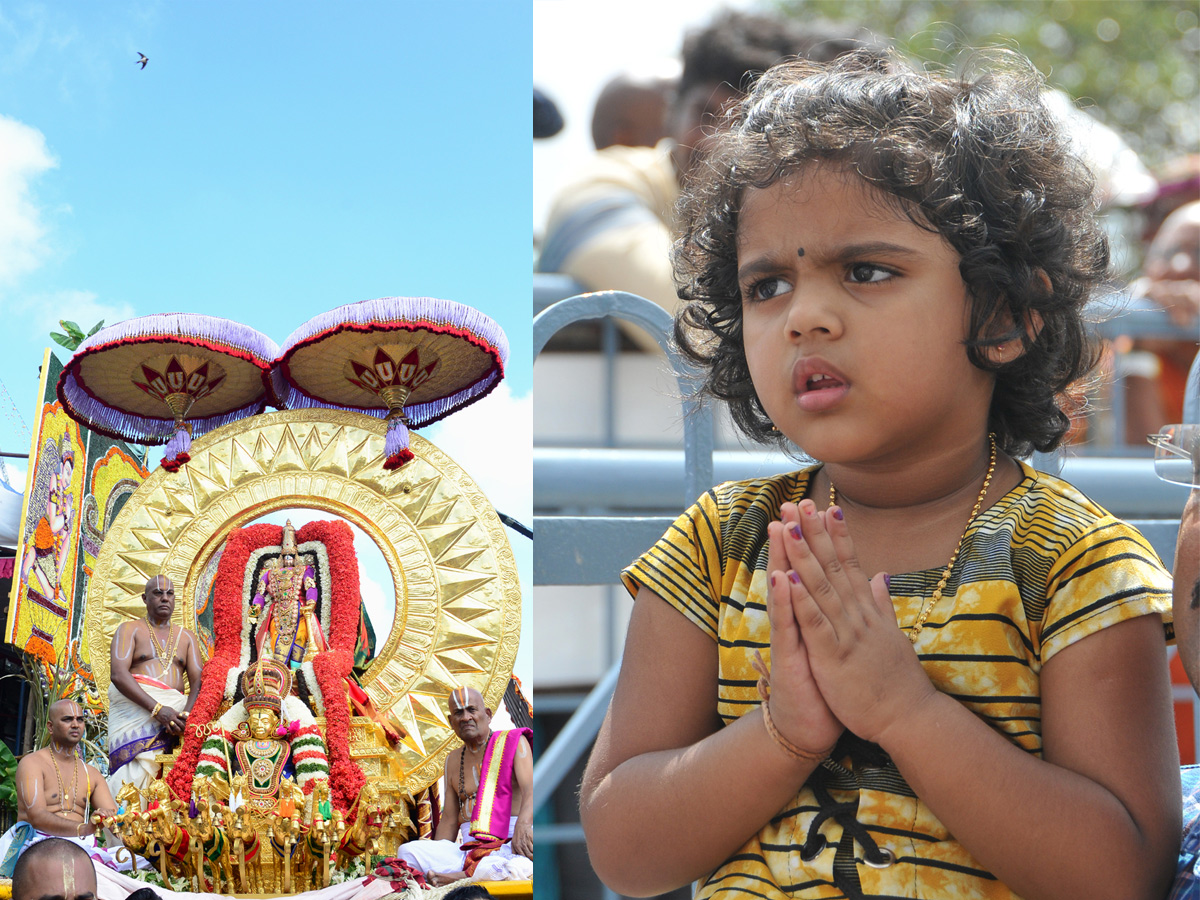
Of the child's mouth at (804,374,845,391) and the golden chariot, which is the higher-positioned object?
the child's mouth at (804,374,845,391)

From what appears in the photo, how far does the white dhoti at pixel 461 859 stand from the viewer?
2242 mm

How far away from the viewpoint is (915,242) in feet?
4.08

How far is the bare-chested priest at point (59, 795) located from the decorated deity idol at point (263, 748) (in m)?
0.22

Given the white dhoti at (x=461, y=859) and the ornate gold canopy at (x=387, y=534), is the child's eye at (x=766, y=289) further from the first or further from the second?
the white dhoti at (x=461, y=859)

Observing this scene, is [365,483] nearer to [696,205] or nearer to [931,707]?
[696,205]

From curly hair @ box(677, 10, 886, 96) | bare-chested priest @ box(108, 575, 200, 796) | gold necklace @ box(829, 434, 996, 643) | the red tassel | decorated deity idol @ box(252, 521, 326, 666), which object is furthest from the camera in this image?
curly hair @ box(677, 10, 886, 96)

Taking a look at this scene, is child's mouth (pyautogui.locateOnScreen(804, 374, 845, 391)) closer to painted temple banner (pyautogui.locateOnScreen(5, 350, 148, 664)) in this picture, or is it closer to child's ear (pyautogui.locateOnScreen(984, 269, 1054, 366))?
child's ear (pyautogui.locateOnScreen(984, 269, 1054, 366))

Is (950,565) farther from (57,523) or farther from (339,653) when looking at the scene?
(57,523)

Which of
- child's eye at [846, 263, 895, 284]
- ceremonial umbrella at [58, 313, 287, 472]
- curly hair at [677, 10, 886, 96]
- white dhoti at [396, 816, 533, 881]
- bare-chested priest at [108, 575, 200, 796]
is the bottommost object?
white dhoti at [396, 816, 533, 881]

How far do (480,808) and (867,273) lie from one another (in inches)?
59.6

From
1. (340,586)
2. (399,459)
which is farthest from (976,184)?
(340,586)

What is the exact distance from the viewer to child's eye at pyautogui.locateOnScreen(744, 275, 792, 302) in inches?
51.7

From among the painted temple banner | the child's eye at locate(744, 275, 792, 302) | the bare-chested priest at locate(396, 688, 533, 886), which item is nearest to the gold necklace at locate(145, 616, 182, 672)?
the painted temple banner

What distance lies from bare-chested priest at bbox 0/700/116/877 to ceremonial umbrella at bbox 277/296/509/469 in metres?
0.81
